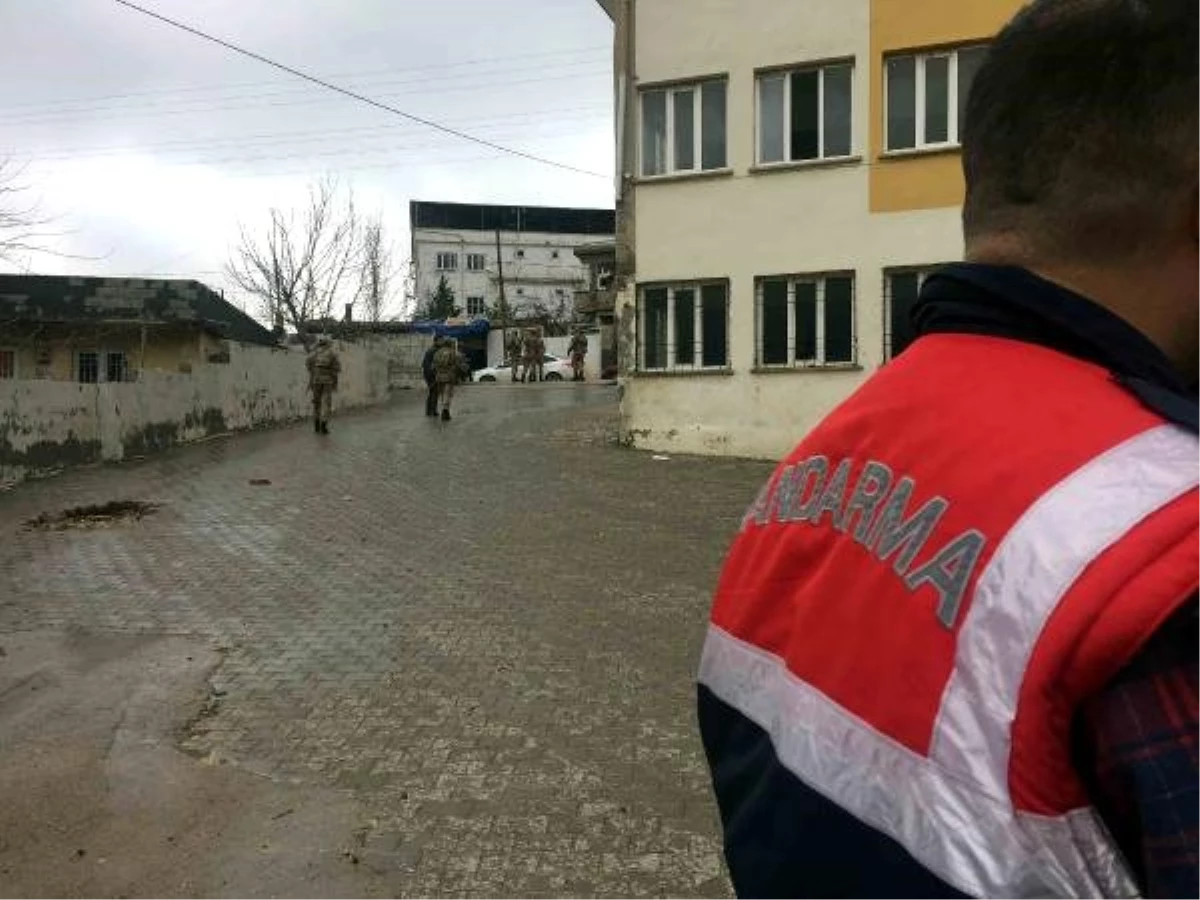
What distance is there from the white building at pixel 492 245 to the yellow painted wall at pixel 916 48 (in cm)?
6907

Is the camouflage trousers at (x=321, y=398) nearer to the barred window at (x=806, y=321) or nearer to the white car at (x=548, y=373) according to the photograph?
the barred window at (x=806, y=321)

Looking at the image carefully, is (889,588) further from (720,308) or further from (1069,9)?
(720,308)

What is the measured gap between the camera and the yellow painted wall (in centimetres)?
1501

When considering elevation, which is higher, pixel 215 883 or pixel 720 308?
pixel 720 308

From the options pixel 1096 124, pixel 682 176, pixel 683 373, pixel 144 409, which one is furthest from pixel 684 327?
pixel 1096 124

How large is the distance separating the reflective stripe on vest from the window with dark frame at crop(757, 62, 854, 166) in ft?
51.8

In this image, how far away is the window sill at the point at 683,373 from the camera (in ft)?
54.3

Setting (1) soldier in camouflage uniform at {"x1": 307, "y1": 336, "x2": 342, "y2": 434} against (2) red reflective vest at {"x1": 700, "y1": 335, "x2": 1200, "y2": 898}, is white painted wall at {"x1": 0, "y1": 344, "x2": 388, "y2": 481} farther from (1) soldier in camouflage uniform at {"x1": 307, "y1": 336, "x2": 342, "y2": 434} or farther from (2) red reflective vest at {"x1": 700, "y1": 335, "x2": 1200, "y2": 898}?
(2) red reflective vest at {"x1": 700, "y1": 335, "x2": 1200, "y2": 898}

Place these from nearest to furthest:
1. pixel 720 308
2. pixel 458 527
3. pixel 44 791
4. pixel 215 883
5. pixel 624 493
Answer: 1. pixel 215 883
2. pixel 44 791
3. pixel 458 527
4. pixel 624 493
5. pixel 720 308

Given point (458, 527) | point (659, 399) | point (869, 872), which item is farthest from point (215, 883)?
point (659, 399)

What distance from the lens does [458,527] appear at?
10875 millimetres

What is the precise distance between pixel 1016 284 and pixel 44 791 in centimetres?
472

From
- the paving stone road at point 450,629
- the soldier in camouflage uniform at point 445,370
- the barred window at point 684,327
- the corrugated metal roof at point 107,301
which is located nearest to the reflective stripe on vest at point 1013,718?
the paving stone road at point 450,629

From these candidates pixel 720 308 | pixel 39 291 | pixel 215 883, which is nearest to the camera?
pixel 215 883
